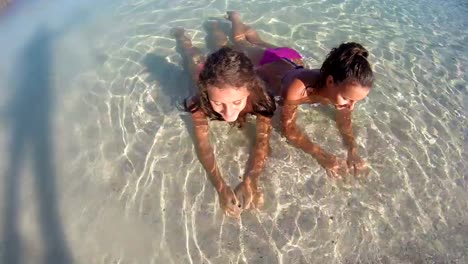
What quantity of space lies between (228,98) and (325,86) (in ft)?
3.44

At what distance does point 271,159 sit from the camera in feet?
13.0

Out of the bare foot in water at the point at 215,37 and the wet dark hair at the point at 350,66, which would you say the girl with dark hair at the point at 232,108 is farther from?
the bare foot in water at the point at 215,37

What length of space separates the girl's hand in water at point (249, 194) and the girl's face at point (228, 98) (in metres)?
0.75

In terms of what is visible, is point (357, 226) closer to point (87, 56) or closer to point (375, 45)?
point (375, 45)

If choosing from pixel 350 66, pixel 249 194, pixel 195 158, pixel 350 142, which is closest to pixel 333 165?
pixel 350 142

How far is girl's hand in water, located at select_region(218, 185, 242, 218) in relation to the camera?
3.49m

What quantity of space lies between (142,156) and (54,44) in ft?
9.73

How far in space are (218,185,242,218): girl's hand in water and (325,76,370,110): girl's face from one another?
131 cm

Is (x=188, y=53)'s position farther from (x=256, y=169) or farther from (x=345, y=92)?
(x=345, y=92)

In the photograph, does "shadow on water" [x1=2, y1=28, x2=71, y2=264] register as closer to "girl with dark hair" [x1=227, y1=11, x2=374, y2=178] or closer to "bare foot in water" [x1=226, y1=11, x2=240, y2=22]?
"girl with dark hair" [x1=227, y1=11, x2=374, y2=178]

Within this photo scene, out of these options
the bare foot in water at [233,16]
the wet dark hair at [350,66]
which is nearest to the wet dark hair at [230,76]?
the wet dark hair at [350,66]

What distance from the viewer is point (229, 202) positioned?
3.53m

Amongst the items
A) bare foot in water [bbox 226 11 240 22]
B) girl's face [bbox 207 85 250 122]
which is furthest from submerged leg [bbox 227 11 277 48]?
girl's face [bbox 207 85 250 122]

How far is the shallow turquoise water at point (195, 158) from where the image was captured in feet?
11.0
